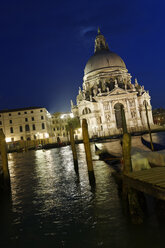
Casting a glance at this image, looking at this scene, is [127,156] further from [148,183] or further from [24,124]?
[24,124]

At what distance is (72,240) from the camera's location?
5637 millimetres

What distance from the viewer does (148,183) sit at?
16.8 feet

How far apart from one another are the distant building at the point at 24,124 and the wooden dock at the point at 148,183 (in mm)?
50038

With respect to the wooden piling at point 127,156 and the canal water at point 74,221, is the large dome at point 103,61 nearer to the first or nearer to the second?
the canal water at point 74,221

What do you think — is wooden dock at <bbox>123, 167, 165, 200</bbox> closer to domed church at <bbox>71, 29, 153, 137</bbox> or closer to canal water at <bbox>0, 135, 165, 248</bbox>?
canal water at <bbox>0, 135, 165, 248</bbox>

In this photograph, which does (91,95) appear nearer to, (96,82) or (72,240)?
(96,82)

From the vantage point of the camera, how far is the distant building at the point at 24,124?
5512cm

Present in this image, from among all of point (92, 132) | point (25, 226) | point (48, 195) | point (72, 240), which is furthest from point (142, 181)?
point (92, 132)

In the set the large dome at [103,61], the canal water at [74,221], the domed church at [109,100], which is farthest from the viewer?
the large dome at [103,61]

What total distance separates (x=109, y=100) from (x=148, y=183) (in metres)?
51.8

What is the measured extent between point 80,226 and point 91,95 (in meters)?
54.1

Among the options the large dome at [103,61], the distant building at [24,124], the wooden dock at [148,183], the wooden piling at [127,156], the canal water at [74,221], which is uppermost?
the large dome at [103,61]

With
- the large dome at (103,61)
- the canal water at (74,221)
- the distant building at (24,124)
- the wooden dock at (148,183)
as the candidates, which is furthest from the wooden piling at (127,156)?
the large dome at (103,61)

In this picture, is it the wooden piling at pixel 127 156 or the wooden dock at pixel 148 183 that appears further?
the wooden piling at pixel 127 156
